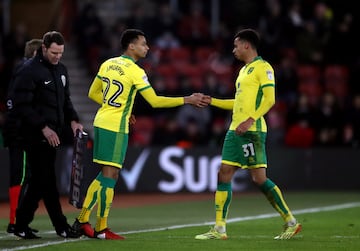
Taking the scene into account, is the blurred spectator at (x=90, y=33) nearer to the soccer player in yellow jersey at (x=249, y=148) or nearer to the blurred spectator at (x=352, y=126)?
the blurred spectator at (x=352, y=126)

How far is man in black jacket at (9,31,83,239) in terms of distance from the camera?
39.8 ft

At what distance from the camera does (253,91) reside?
12.1m

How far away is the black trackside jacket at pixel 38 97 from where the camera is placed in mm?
12070

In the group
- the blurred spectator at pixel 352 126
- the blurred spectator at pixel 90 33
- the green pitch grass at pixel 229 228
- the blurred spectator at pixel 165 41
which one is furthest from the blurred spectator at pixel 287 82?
Result: the green pitch grass at pixel 229 228

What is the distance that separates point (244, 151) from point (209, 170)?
9738 millimetres

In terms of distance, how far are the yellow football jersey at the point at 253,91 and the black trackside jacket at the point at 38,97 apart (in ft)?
6.54

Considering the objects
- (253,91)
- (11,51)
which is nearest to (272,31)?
(11,51)

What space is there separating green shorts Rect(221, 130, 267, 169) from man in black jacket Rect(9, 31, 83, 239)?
5.67 ft

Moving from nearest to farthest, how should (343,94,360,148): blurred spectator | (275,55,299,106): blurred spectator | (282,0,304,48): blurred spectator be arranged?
(343,94,360,148): blurred spectator, (275,55,299,106): blurred spectator, (282,0,304,48): blurred spectator

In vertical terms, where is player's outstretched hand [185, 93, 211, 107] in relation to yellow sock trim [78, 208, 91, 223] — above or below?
above

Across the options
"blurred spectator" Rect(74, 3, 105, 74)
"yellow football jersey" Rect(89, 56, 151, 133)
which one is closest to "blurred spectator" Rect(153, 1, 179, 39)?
"blurred spectator" Rect(74, 3, 105, 74)

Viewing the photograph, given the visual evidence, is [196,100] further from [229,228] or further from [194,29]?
[194,29]

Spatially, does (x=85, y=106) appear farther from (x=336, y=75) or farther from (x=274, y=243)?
(x=274, y=243)

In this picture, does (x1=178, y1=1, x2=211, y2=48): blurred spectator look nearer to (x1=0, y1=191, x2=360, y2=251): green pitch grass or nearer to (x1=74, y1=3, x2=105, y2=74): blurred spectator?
(x1=74, y1=3, x2=105, y2=74): blurred spectator
